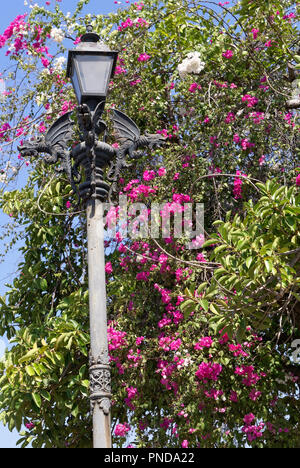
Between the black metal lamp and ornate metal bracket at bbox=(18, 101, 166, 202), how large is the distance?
7 cm

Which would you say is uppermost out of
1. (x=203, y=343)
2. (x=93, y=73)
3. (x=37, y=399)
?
(x=93, y=73)

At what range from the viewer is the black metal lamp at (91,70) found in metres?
4.45

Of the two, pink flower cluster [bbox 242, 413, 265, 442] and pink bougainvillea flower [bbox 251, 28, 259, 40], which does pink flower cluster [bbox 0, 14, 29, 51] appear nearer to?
pink bougainvillea flower [bbox 251, 28, 259, 40]

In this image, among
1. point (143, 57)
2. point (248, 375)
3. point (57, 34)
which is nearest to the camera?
point (248, 375)

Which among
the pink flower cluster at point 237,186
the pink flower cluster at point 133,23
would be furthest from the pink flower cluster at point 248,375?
the pink flower cluster at point 133,23

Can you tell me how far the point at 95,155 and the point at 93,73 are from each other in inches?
19.0

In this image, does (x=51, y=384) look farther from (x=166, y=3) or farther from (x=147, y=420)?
(x=166, y=3)

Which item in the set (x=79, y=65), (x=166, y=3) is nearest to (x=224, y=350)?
(x=79, y=65)

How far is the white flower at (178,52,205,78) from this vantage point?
7.07 m

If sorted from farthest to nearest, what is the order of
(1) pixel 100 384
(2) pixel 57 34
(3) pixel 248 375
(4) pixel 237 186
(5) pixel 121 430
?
(2) pixel 57 34, (4) pixel 237 186, (5) pixel 121 430, (3) pixel 248 375, (1) pixel 100 384

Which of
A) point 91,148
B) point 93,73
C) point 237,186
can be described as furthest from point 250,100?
point 91,148

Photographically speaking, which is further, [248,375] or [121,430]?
[121,430]

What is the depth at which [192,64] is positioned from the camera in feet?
23.3

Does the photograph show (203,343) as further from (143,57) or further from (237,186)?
(143,57)
